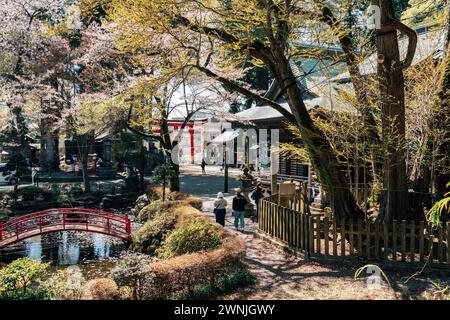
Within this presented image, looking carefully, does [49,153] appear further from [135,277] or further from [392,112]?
[392,112]

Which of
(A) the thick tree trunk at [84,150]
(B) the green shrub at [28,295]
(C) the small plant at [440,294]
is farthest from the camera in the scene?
(A) the thick tree trunk at [84,150]

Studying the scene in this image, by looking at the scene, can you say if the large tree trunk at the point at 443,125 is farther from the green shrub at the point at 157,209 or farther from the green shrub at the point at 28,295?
the green shrub at the point at 28,295

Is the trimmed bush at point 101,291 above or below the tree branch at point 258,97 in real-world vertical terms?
below

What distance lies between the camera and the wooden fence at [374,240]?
9242mm

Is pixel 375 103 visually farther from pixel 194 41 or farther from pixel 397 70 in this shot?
pixel 194 41

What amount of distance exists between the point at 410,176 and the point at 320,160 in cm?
314

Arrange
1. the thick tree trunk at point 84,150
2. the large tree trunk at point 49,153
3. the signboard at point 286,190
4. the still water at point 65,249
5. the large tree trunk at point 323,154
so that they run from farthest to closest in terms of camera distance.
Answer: the large tree trunk at point 49,153
the thick tree trunk at point 84,150
the still water at point 65,249
the signboard at point 286,190
the large tree trunk at point 323,154

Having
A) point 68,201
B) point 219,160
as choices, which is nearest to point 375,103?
point 68,201

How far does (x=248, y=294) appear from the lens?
326 inches

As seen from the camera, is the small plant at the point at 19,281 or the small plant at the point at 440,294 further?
the small plant at the point at 19,281

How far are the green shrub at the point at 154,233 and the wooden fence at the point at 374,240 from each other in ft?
18.3

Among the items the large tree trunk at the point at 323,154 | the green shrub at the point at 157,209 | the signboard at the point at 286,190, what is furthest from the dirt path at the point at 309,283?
the green shrub at the point at 157,209

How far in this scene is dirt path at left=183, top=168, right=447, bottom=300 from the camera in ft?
25.9

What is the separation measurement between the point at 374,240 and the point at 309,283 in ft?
7.98
